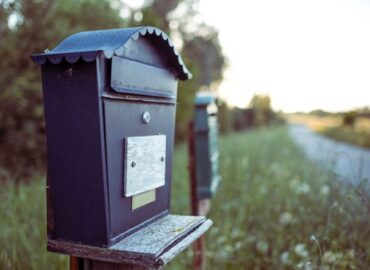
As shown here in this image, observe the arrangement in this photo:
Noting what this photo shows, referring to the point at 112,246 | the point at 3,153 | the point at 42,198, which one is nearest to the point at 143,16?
the point at 3,153

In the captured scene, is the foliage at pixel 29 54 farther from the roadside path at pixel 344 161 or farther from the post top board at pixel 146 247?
the roadside path at pixel 344 161

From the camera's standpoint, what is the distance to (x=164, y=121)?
5.92ft

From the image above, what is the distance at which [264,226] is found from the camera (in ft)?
11.7

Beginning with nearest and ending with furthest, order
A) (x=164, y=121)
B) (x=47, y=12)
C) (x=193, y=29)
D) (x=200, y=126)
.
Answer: (x=164, y=121)
(x=200, y=126)
(x=47, y=12)
(x=193, y=29)

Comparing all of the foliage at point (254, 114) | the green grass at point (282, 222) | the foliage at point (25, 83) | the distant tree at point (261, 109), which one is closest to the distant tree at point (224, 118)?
the foliage at point (254, 114)

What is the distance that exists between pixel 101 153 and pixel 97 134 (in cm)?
7

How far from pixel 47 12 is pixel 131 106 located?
4.78 m

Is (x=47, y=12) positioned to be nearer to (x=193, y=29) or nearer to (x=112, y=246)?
(x=112, y=246)

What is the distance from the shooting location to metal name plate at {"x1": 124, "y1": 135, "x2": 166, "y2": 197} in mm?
1499

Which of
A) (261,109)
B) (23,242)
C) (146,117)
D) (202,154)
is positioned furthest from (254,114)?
(146,117)

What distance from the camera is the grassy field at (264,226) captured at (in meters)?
2.38

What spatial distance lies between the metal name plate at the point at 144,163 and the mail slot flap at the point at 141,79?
0.68ft

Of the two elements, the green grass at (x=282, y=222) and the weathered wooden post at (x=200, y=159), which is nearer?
the green grass at (x=282, y=222)

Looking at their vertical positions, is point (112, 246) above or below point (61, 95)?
below
